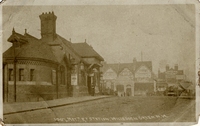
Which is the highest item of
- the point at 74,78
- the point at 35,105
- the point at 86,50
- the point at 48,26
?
the point at 48,26

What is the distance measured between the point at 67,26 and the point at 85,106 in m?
1.50

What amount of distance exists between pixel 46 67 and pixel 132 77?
1.61m

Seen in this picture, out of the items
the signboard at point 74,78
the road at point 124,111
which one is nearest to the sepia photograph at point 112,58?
the road at point 124,111

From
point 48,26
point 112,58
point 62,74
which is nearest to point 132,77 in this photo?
point 112,58

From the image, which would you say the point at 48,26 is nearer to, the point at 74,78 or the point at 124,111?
the point at 74,78

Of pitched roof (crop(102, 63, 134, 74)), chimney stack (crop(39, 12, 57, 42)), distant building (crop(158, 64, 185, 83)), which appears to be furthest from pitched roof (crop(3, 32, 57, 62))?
distant building (crop(158, 64, 185, 83))

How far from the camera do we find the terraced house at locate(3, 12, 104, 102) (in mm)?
4574

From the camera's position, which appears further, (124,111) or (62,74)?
(62,74)

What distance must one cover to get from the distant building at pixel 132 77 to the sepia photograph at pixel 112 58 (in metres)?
0.02

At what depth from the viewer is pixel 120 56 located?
15.3 ft

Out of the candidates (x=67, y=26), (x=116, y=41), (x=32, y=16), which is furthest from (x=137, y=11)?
(x=32, y=16)

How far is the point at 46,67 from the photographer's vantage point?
470 centimetres

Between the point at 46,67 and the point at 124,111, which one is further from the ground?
the point at 46,67

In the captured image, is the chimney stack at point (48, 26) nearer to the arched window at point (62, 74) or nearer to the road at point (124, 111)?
the arched window at point (62, 74)
